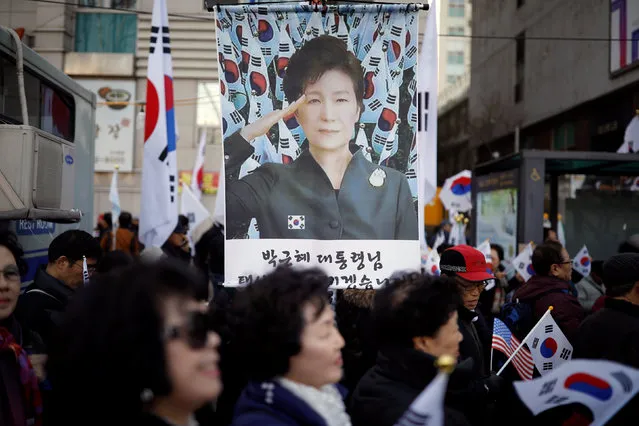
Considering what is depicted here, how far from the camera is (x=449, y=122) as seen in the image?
50281 millimetres

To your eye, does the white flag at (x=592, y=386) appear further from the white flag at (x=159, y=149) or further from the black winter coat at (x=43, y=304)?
Answer: the white flag at (x=159, y=149)

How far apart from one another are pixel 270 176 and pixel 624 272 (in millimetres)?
2272

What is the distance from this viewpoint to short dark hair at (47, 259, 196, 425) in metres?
1.75

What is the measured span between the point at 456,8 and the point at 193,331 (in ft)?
258

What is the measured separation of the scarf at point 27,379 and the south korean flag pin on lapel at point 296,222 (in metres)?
1.96

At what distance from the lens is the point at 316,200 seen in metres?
4.66

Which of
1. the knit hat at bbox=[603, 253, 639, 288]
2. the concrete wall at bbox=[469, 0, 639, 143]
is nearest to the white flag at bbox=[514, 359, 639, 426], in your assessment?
the knit hat at bbox=[603, 253, 639, 288]

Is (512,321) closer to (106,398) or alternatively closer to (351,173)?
(351,173)

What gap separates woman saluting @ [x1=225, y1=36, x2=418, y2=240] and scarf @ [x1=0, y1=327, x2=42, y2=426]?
183 cm

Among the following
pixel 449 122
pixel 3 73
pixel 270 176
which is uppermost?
pixel 449 122

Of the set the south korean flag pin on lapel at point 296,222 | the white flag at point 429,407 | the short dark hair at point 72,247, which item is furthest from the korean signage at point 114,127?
the white flag at point 429,407

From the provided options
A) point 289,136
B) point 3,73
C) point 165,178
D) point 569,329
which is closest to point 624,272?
point 569,329

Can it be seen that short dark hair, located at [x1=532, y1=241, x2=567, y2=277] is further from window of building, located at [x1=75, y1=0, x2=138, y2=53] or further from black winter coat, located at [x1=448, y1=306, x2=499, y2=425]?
window of building, located at [x1=75, y1=0, x2=138, y2=53]

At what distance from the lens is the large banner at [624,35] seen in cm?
1616
